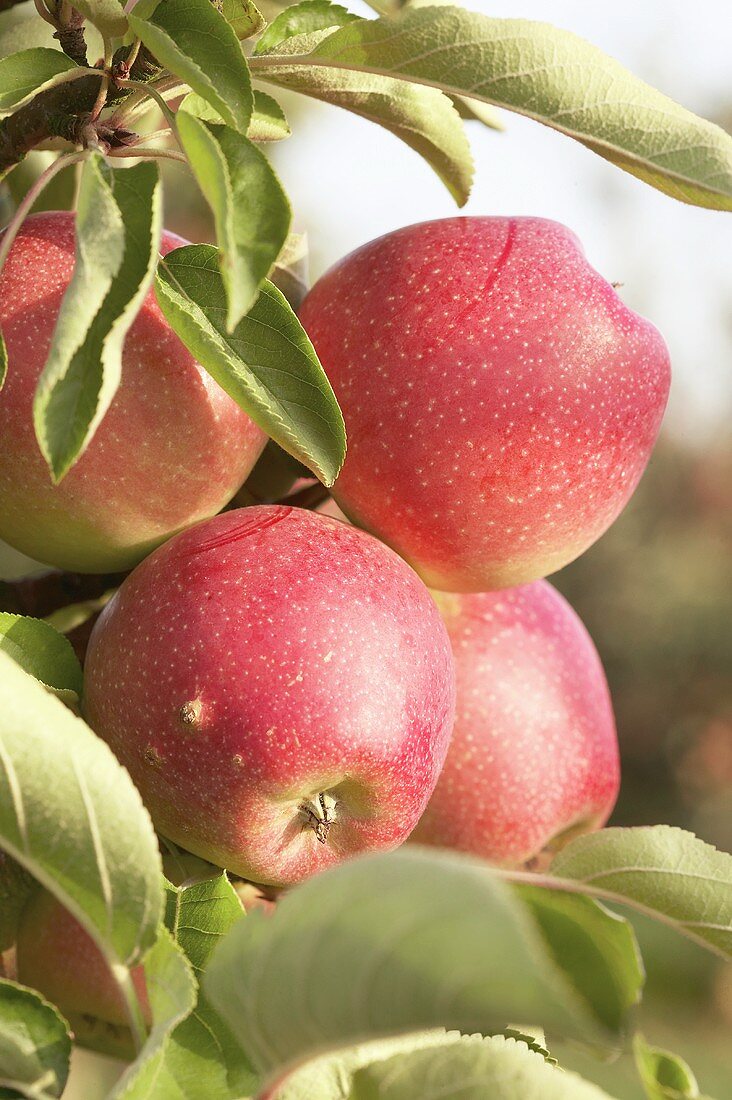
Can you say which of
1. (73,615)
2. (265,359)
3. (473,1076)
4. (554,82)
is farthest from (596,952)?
(73,615)

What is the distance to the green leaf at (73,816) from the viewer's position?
1.28 feet

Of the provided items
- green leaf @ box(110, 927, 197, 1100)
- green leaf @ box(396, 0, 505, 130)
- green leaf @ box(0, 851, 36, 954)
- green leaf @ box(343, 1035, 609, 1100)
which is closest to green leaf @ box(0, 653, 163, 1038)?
green leaf @ box(110, 927, 197, 1100)

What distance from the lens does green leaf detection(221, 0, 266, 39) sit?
0.55 m

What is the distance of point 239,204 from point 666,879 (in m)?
0.36

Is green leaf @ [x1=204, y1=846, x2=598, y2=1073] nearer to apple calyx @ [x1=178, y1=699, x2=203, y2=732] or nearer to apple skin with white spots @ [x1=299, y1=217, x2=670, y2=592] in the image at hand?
apple calyx @ [x1=178, y1=699, x2=203, y2=732]

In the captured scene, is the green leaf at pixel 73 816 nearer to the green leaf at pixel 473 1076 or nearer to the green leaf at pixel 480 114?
the green leaf at pixel 473 1076

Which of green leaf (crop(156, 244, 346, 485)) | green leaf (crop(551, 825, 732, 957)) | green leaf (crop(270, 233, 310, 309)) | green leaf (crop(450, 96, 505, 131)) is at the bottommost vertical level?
green leaf (crop(551, 825, 732, 957))

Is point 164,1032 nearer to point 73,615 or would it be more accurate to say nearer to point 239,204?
point 239,204

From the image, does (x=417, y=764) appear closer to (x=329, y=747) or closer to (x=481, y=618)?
(x=329, y=747)

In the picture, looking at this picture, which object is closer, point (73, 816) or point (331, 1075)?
point (73, 816)

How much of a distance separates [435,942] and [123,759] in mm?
317

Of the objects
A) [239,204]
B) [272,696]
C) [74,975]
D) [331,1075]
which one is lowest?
[74,975]

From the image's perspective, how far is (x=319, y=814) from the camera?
57cm

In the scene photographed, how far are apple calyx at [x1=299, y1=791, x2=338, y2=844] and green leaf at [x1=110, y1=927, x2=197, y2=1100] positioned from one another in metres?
0.15
